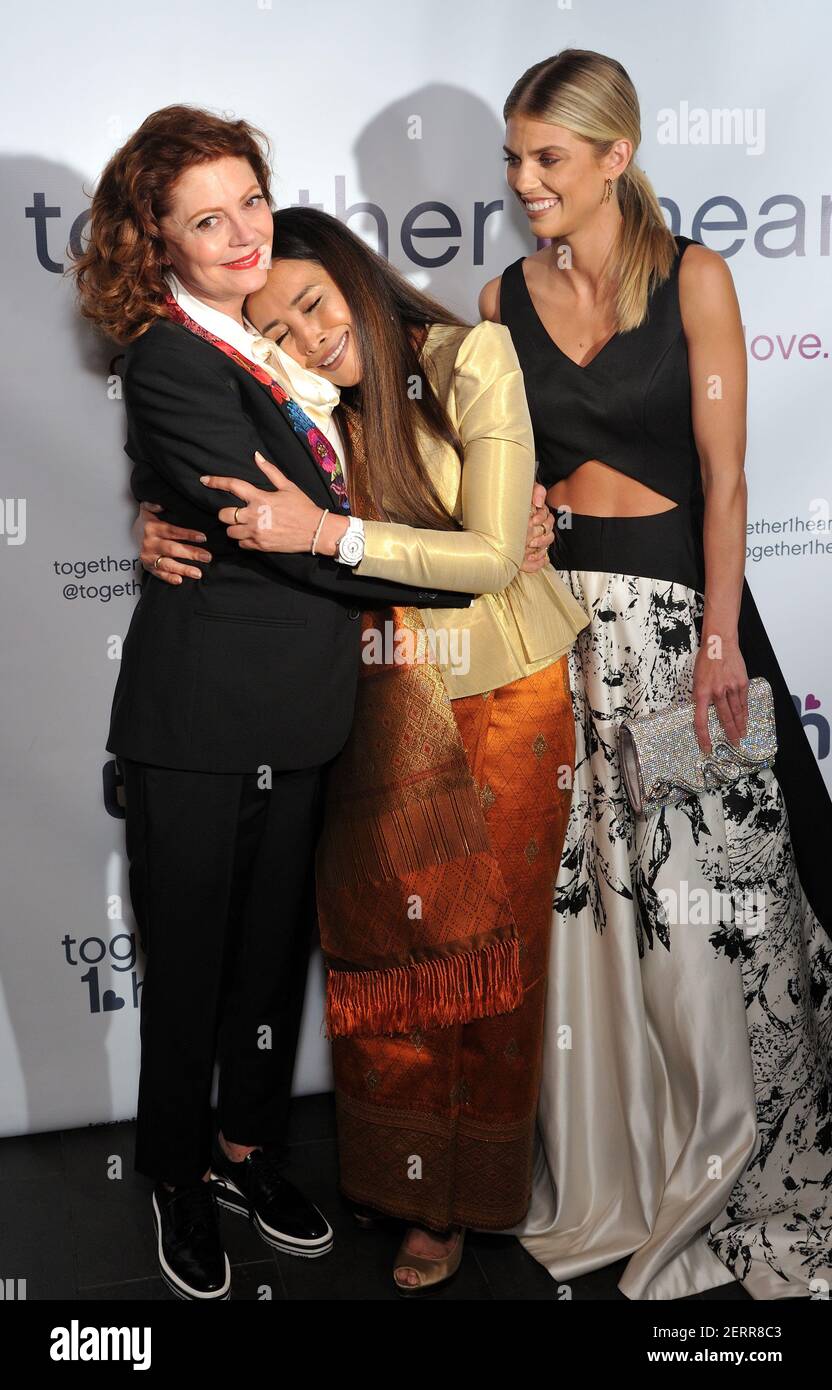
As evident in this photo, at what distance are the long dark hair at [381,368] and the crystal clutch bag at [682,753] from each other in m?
0.53

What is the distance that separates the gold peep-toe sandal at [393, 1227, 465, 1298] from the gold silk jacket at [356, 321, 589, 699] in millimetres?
1049

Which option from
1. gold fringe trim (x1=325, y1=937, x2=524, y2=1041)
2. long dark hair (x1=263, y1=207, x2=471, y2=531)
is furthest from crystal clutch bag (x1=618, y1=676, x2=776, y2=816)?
long dark hair (x1=263, y1=207, x2=471, y2=531)

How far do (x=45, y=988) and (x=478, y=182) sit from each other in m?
1.94

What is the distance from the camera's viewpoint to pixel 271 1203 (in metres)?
2.53

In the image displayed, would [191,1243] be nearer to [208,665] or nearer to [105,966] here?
[105,966]

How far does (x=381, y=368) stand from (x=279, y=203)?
623 mm

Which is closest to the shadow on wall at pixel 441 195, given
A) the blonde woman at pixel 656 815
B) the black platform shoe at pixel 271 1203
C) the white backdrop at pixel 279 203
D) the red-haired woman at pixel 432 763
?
the white backdrop at pixel 279 203

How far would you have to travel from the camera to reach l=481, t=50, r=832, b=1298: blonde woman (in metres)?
2.33

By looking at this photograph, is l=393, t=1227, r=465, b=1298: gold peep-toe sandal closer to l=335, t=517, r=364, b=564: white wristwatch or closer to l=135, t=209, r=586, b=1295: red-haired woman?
l=135, t=209, r=586, b=1295: red-haired woman

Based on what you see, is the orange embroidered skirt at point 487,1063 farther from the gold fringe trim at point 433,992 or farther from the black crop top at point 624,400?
the black crop top at point 624,400

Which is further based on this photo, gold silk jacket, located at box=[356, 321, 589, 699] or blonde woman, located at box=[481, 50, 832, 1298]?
blonde woman, located at box=[481, 50, 832, 1298]

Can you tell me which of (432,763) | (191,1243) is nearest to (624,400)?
(432,763)

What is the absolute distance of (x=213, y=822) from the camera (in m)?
2.26
